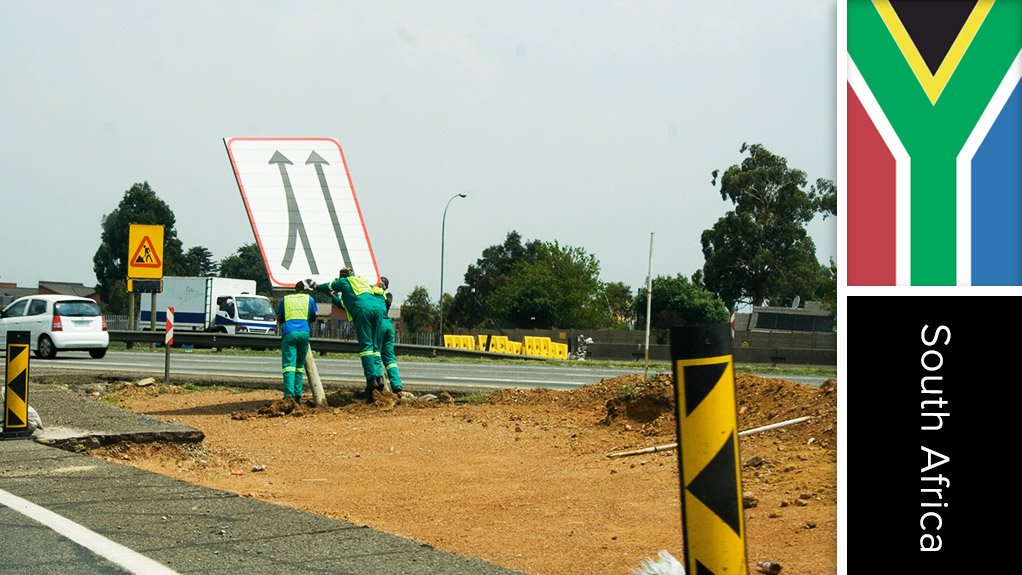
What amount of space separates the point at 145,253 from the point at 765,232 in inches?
2129

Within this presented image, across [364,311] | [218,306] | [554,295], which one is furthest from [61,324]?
[554,295]

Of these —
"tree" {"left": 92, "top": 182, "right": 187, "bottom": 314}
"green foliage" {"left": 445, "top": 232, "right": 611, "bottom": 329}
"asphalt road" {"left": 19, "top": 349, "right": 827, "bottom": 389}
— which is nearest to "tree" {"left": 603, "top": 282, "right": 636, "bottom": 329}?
"green foliage" {"left": 445, "top": 232, "right": 611, "bottom": 329}

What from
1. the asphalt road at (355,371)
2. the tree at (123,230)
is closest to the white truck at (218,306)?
the asphalt road at (355,371)

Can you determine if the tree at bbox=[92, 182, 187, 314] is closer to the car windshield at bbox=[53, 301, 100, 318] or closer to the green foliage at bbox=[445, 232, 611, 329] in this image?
the green foliage at bbox=[445, 232, 611, 329]

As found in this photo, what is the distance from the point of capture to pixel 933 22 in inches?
113

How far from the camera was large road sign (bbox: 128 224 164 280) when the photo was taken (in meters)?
18.4

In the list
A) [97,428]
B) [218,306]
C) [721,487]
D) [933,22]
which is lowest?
[97,428]

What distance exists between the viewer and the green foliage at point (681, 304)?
237 ft

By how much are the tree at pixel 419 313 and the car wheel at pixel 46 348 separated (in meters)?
60.3

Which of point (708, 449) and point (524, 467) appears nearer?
point (708, 449)

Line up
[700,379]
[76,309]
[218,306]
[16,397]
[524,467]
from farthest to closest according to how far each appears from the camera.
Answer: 1. [218,306]
2. [76,309]
3. [16,397]
4. [524,467]
5. [700,379]

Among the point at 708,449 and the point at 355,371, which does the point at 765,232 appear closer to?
the point at 355,371

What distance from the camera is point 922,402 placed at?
2750 millimetres

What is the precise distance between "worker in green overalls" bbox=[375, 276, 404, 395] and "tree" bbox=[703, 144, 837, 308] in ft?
177
